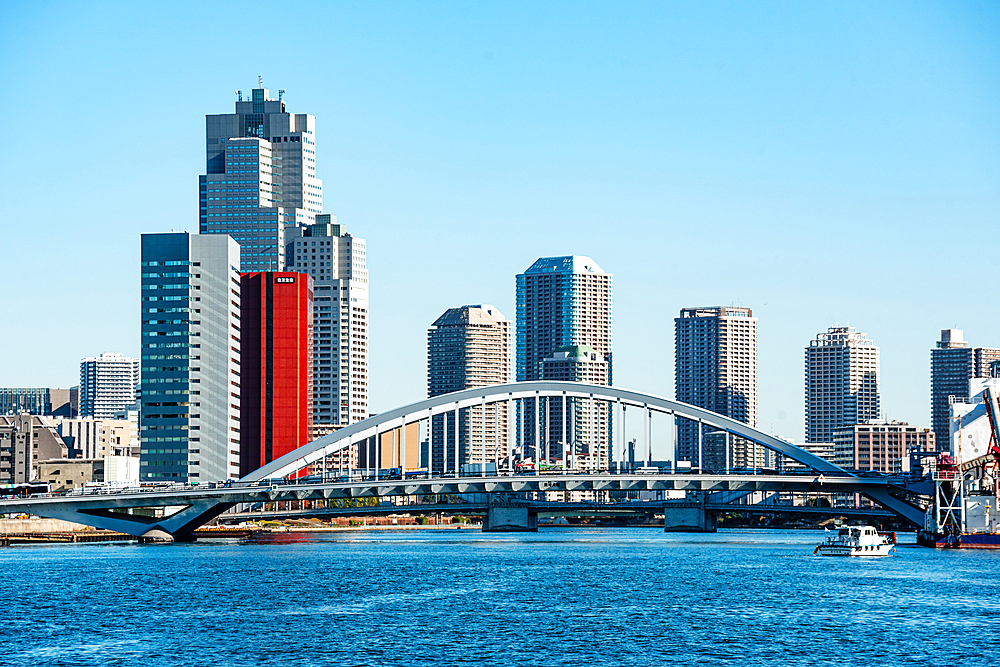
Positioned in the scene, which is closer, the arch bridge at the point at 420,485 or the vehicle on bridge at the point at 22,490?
the arch bridge at the point at 420,485

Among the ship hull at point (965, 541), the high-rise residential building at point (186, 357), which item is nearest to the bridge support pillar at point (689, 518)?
the high-rise residential building at point (186, 357)

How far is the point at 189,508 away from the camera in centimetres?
13338

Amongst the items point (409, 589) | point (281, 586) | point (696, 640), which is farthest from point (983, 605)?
point (281, 586)

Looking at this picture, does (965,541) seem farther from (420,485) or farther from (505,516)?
(505,516)

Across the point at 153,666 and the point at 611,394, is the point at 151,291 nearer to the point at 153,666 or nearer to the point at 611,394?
the point at 611,394

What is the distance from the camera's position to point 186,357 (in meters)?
181

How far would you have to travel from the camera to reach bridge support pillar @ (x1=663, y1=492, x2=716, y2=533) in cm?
18812

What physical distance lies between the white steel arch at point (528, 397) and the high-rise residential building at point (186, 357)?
27816mm

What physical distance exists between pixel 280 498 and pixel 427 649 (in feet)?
259

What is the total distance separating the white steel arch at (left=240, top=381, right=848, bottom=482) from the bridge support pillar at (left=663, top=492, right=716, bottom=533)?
28.9 metres

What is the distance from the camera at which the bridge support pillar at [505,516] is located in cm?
18425

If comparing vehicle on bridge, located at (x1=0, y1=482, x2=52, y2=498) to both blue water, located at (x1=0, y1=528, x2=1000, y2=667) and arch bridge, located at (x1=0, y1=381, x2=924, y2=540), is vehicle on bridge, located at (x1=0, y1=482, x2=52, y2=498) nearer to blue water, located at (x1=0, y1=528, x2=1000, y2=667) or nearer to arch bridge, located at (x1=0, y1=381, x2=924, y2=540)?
arch bridge, located at (x1=0, y1=381, x2=924, y2=540)

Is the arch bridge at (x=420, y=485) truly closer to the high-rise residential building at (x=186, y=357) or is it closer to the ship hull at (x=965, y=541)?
the ship hull at (x=965, y=541)

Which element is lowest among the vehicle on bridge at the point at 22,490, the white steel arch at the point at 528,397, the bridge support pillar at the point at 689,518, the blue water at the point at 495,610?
the bridge support pillar at the point at 689,518
